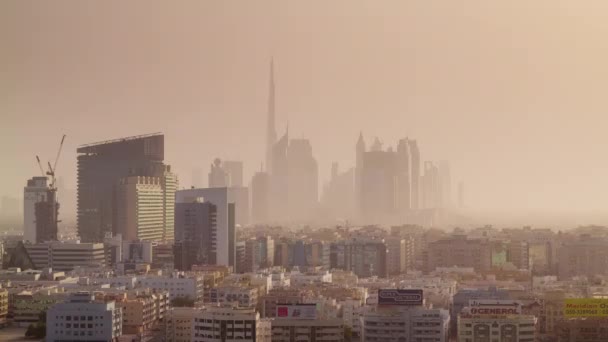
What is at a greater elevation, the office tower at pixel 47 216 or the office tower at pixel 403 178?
the office tower at pixel 403 178

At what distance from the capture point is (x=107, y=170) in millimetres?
43844

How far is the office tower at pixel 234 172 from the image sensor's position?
7088 centimetres

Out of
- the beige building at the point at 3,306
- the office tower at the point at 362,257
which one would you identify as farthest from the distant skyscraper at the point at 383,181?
the beige building at the point at 3,306

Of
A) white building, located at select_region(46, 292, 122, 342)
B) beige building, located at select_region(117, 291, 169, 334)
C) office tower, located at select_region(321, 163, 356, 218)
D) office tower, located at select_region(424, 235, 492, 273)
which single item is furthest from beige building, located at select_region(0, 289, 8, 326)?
office tower, located at select_region(321, 163, 356, 218)

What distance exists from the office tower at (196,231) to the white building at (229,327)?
50.3 feet

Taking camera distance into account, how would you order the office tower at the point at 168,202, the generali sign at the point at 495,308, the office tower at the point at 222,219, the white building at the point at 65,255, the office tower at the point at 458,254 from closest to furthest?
the generali sign at the point at 495,308
the white building at the point at 65,255
the office tower at the point at 222,219
the office tower at the point at 458,254
the office tower at the point at 168,202

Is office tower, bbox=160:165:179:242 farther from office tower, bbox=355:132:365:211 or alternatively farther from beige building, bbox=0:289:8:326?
office tower, bbox=355:132:365:211

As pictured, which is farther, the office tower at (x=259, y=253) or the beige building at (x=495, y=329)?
the office tower at (x=259, y=253)

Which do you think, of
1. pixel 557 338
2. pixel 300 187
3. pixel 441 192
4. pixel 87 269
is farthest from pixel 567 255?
pixel 441 192

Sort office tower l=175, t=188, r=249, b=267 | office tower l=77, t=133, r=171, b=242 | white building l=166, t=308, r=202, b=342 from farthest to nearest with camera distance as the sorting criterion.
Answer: office tower l=77, t=133, r=171, b=242
office tower l=175, t=188, r=249, b=267
white building l=166, t=308, r=202, b=342

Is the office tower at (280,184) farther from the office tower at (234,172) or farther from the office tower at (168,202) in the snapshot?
the office tower at (168,202)

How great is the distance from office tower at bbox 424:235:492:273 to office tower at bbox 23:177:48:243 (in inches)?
435

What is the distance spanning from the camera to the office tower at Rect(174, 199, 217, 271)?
113 ft

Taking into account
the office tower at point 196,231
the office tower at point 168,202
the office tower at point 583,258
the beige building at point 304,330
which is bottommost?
the beige building at point 304,330
